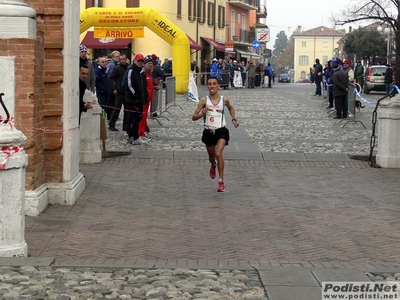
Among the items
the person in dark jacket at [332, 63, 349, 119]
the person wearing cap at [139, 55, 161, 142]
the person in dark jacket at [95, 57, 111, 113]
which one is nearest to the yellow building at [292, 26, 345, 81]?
the person in dark jacket at [332, 63, 349, 119]

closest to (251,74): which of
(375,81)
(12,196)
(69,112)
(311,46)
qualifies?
(375,81)

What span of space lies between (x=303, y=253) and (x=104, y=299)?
2.56 meters

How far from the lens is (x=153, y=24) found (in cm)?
3597

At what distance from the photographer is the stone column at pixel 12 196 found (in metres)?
7.30

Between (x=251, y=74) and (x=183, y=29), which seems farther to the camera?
(x=183, y=29)

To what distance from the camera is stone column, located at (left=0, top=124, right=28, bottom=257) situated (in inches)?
287

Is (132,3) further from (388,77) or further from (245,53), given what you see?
(245,53)

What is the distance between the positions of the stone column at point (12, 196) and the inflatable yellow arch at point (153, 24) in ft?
93.6

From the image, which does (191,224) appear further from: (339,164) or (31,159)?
(339,164)

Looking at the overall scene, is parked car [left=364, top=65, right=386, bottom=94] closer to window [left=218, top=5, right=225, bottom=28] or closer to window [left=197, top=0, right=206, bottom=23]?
window [left=197, top=0, right=206, bottom=23]

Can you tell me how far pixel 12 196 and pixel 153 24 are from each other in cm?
2918

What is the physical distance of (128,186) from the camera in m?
12.1

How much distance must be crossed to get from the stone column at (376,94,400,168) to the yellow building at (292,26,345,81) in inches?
6009

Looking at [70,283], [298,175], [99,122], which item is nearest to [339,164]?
[298,175]
